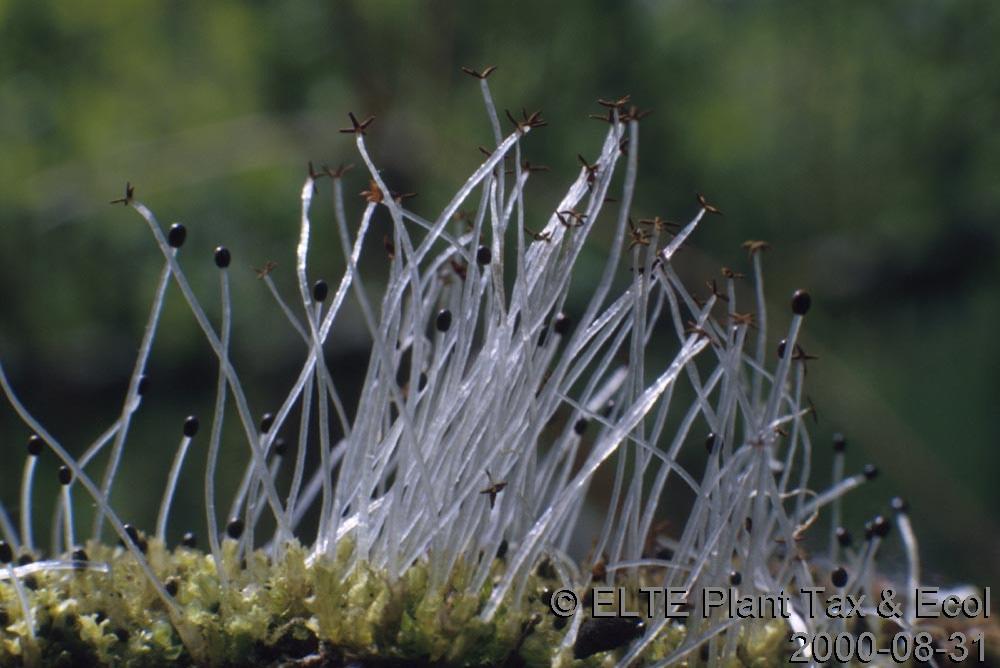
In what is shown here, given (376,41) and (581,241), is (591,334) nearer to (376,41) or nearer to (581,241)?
(581,241)

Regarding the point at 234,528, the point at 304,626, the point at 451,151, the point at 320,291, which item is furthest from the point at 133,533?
the point at 451,151

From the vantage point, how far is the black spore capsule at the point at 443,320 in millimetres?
1442

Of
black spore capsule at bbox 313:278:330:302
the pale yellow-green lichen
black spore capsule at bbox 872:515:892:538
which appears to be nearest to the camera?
the pale yellow-green lichen

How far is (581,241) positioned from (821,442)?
5592 millimetres

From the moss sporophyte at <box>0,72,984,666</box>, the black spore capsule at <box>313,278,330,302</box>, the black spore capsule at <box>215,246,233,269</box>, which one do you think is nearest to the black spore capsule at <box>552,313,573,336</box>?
the moss sporophyte at <box>0,72,984,666</box>

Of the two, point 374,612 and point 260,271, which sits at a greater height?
point 260,271

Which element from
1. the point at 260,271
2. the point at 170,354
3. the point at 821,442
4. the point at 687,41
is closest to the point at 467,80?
the point at 687,41

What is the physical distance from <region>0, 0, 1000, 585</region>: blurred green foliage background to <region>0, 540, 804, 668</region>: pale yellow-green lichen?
541 cm

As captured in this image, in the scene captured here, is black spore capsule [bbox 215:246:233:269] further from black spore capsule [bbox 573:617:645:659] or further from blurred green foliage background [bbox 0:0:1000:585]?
blurred green foliage background [bbox 0:0:1000:585]

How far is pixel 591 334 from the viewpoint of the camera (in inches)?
53.9

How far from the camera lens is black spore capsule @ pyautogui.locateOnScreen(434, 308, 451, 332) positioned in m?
1.44

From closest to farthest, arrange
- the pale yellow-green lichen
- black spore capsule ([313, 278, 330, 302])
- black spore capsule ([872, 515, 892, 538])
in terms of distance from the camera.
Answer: the pale yellow-green lichen, black spore capsule ([313, 278, 330, 302]), black spore capsule ([872, 515, 892, 538])

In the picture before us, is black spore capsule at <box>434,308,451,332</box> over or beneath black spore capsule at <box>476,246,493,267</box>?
beneath

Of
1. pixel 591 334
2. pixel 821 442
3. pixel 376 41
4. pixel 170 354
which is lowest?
pixel 591 334
